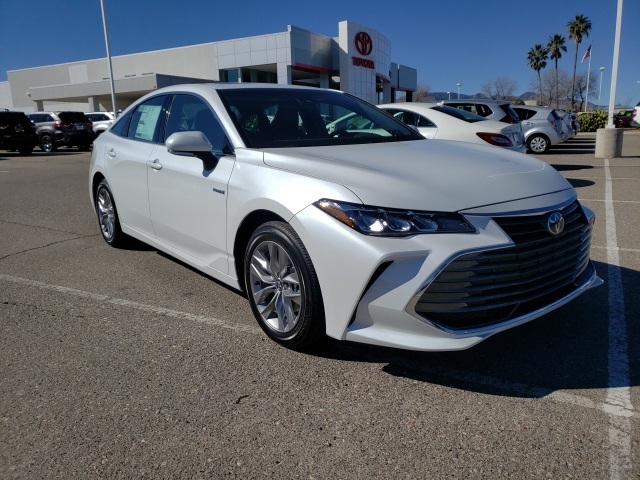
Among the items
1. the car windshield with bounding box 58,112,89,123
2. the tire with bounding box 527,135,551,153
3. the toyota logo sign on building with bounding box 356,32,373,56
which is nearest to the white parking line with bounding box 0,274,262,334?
the tire with bounding box 527,135,551,153

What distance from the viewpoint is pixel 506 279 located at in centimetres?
276

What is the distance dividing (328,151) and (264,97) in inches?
37.5

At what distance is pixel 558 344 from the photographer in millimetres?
3312

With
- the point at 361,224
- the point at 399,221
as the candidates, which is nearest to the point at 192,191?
the point at 361,224

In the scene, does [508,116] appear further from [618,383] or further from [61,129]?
[61,129]

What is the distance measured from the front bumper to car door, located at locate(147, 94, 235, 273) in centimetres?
100

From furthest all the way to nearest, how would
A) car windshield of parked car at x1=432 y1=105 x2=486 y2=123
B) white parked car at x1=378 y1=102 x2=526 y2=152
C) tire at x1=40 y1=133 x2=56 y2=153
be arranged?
tire at x1=40 y1=133 x2=56 y2=153, car windshield of parked car at x1=432 y1=105 x2=486 y2=123, white parked car at x1=378 y1=102 x2=526 y2=152

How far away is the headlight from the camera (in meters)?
2.67

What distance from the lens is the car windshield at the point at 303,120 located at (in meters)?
3.78

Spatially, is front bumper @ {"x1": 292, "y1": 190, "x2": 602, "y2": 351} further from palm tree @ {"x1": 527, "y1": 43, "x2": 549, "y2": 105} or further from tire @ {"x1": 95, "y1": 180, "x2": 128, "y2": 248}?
palm tree @ {"x1": 527, "y1": 43, "x2": 549, "y2": 105}

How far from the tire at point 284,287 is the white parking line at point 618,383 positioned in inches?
58.2

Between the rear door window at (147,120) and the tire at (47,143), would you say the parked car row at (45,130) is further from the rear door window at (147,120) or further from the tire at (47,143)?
the rear door window at (147,120)

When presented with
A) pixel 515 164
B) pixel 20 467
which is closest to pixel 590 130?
pixel 515 164

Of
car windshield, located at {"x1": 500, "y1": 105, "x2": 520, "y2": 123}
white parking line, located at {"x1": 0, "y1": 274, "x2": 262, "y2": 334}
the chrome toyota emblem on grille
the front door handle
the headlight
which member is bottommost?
white parking line, located at {"x1": 0, "y1": 274, "x2": 262, "y2": 334}
